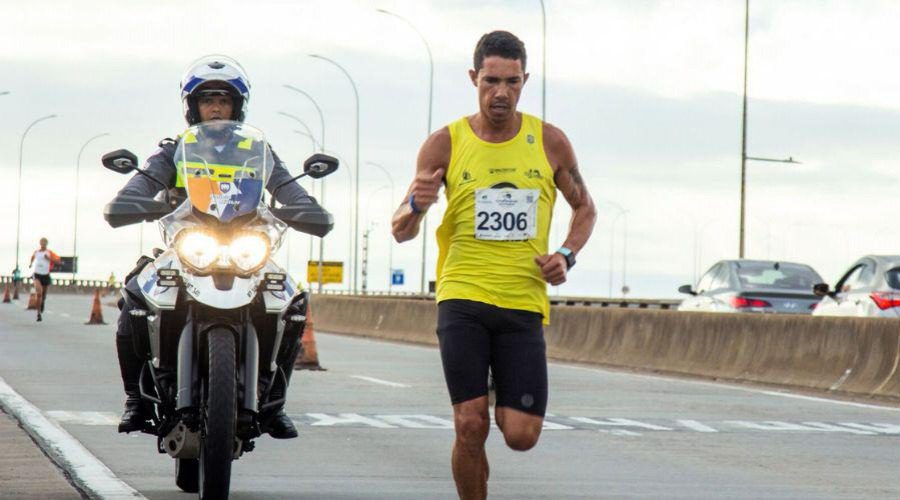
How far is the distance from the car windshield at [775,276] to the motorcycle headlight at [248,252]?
760 inches

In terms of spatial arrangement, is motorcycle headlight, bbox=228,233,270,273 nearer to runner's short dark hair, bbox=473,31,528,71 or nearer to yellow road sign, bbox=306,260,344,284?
runner's short dark hair, bbox=473,31,528,71

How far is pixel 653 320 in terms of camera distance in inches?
968

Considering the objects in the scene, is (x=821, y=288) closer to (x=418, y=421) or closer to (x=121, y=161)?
(x=418, y=421)

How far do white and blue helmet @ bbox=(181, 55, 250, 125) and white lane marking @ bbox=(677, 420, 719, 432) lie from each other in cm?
631

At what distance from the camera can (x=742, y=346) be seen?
22016 millimetres

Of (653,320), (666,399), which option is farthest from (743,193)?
(666,399)

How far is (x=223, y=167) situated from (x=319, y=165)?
1.65ft

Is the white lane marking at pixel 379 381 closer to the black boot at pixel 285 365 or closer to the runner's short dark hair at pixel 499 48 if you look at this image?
the black boot at pixel 285 365

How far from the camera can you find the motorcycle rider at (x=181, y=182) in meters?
8.41

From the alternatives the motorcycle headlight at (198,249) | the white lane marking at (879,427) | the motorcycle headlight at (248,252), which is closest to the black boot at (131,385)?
the motorcycle headlight at (198,249)

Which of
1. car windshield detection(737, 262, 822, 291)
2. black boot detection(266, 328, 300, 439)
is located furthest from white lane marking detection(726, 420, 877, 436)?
car windshield detection(737, 262, 822, 291)

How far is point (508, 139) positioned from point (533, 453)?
184 inches

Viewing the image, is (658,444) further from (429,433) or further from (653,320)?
(653,320)

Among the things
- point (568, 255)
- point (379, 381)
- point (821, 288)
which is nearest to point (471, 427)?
point (568, 255)
